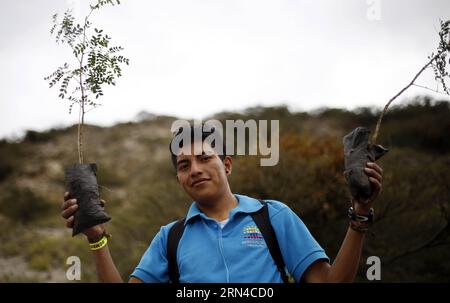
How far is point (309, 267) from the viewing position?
249cm

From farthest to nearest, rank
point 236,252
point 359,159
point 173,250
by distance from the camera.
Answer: point 173,250 → point 236,252 → point 359,159

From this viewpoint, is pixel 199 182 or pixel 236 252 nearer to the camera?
pixel 236 252

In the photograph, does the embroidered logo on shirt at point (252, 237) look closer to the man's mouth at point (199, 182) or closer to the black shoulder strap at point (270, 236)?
the black shoulder strap at point (270, 236)

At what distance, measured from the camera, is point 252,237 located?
2.54 metres

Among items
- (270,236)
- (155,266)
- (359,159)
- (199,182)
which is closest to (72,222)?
(155,266)

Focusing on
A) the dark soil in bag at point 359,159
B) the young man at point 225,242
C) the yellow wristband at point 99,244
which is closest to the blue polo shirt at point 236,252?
the young man at point 225,242

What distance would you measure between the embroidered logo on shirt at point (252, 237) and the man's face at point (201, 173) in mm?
284

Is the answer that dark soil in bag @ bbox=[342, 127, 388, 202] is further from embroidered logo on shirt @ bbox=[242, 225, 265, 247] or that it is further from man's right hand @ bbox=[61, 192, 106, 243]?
man's right hand @ bbox=[61, 192, 106, 243]

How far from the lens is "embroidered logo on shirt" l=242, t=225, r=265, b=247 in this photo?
8.24 ft

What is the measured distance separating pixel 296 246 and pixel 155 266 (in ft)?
2.50

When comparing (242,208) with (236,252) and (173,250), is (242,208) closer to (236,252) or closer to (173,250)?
(236,252)

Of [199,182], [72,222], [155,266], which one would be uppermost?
[199,182]
